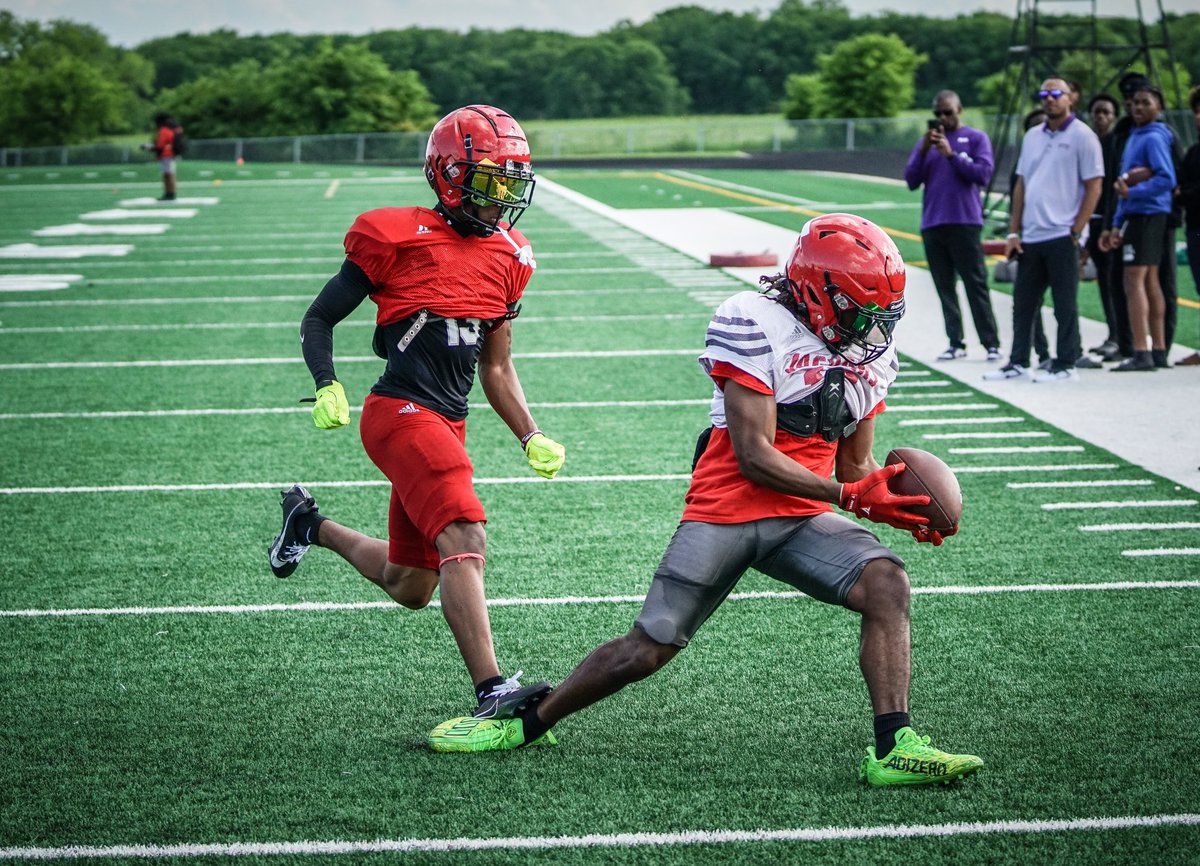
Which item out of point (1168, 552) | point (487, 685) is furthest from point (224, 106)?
point (487, 685)

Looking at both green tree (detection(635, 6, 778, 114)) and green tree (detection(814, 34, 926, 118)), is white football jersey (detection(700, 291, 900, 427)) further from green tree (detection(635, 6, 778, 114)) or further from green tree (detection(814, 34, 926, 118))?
green tree (detection(635, 6, 778, 114))

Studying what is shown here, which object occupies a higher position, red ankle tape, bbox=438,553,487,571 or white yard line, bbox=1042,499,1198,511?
red ankle tape, bbox=438,553,487,571

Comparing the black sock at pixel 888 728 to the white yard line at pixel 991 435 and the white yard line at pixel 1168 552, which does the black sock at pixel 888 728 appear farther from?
the white yard line at pixel 991 435

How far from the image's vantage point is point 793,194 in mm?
32469

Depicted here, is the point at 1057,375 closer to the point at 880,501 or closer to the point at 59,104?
the point at 880,501

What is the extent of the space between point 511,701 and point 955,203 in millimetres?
7613

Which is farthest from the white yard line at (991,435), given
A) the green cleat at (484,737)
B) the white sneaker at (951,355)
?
the green cleat at (484,737)

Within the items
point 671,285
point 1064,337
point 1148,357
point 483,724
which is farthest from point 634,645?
point 671,285

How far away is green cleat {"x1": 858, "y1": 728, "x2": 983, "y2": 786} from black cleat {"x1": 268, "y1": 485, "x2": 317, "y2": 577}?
8.25 ft

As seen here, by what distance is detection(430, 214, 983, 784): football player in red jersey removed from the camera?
160 inches

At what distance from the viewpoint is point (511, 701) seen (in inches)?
174

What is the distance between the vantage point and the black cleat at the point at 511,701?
441 centimetres

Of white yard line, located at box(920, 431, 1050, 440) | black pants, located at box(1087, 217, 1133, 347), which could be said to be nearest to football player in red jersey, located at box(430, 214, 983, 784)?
white yard line, located at box(920, 431, 1050, 440)

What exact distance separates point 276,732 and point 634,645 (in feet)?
4.14
